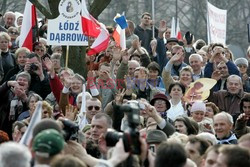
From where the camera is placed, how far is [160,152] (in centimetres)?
1058

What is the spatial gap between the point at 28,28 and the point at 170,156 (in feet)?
35.8

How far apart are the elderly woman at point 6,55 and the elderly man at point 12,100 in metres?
2.58

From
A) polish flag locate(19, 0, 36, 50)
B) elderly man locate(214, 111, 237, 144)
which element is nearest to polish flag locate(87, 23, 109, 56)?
polish flag locate(19, 0, 36, 50)

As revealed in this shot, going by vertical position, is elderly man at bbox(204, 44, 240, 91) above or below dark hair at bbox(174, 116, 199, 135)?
above

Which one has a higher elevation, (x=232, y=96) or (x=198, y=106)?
(x=232, y=96)

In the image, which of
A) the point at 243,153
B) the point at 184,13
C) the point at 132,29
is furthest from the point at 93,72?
the point at 184,13

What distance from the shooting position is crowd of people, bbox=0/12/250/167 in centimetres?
1045

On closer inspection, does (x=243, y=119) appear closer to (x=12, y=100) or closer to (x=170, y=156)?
(x=12, y=100)

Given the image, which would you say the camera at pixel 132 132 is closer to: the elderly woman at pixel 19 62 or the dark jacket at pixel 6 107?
the dark jacket at pixel 6 107

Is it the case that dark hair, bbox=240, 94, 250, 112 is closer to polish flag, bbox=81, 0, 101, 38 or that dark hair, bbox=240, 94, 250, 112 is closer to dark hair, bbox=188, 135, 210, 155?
polish flag, bbox=81, 0, 101, 38

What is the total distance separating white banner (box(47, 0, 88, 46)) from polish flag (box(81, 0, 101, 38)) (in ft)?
0.97

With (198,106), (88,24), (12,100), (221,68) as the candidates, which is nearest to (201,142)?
(198,106)

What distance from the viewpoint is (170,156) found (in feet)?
34.5

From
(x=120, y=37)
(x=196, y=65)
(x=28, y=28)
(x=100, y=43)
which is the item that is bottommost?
(x=196, y=65)
